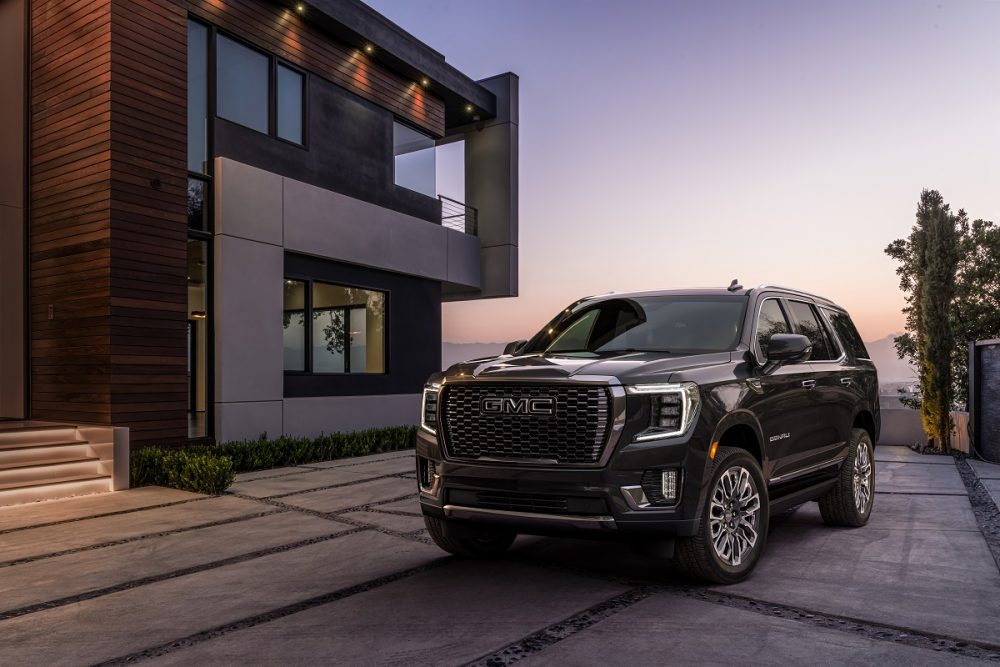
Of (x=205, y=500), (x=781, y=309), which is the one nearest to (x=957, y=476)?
(x=781, y=309)

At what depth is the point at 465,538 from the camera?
18.4ft

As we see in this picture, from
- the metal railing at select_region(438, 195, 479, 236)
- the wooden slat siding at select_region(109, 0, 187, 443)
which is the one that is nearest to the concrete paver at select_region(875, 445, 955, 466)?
the metal railing at select_region(438, 195, 479, 236)

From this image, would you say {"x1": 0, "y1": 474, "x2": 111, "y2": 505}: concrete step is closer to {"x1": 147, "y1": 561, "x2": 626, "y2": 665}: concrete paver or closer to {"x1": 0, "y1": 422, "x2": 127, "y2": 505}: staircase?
{"x1": 0, "y1": 422, "x2": 127, "y2": 505}: staircase

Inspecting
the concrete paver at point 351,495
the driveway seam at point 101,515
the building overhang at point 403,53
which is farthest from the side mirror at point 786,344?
the building overhang at point 403,53

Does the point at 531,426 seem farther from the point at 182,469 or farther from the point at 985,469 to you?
the point at 985,469

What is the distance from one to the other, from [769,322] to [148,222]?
29.5 feet

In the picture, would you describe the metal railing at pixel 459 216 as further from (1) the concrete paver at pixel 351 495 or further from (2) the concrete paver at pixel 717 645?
(2) the concrete paver at pixel 717 645

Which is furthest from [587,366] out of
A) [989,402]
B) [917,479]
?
[989,402]

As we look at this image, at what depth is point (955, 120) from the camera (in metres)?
17.8

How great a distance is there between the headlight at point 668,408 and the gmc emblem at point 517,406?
491mm

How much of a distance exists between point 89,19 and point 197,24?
81.4 inches

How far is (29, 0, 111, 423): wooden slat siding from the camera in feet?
35.1

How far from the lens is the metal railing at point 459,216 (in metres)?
19.6

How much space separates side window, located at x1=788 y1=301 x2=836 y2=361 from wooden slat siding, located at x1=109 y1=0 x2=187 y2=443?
8.79 metres
